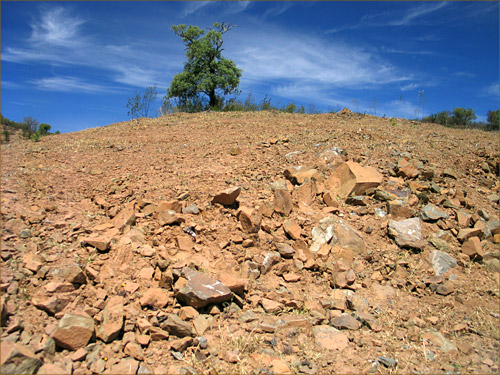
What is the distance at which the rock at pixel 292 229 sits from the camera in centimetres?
416

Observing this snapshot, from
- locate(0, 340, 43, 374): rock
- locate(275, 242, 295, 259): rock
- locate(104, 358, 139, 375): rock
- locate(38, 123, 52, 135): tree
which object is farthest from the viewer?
locate(38, 123, 52, 135): tree

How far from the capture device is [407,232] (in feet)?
14.4

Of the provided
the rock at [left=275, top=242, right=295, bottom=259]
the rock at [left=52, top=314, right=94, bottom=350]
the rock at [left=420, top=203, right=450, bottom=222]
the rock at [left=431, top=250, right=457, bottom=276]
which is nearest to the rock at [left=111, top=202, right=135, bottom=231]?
the rock at [left=52, top=314, right=94, bottom=350]

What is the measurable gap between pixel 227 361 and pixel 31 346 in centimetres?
148

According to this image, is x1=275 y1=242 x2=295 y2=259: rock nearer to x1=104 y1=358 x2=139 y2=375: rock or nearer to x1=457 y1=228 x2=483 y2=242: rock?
x1=104 y1=358 x2=139 y2=375: rock

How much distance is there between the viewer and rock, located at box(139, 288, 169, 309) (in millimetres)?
2994

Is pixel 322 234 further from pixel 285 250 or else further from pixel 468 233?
pixel 468 233

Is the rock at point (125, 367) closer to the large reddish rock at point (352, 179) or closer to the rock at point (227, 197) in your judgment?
the rock at point (227, 197)

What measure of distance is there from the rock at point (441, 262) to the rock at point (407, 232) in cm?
20

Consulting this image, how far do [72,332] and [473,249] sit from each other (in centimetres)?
467

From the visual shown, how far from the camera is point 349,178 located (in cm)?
510

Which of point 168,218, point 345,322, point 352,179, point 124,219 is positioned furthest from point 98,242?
point 352,179

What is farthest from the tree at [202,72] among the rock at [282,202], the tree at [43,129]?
the rock at [282,202]

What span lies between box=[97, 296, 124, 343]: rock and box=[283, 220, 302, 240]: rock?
2137 mm
